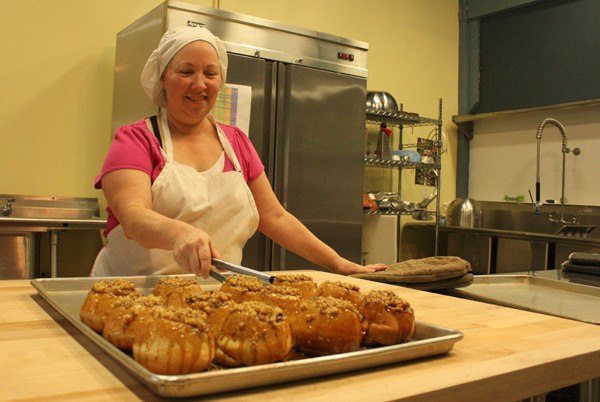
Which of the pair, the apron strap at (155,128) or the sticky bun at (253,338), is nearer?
the sticky bun at (253,338)

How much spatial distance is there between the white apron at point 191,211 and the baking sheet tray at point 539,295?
68cm

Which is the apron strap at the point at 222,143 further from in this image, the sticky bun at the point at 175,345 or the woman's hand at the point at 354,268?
the sticky bun at the point at 175,345

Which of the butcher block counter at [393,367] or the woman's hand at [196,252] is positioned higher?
the woman's hand at [196,252]

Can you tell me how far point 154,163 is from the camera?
5.59 feet

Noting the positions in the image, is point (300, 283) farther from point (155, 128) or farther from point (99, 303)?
point (155, 128)

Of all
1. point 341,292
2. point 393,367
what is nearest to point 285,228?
point 341,292

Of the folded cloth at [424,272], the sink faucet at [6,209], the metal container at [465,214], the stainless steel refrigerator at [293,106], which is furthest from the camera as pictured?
the metal container at [465,214]

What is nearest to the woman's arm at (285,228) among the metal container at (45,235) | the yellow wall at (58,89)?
the metal container at (45,235)

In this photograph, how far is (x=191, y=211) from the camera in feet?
5.54

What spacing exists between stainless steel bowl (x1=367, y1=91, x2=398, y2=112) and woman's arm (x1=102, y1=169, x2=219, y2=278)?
8.69 feet

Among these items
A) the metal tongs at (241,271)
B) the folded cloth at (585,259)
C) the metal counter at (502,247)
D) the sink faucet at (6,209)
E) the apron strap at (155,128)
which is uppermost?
the apron strap at (155,128)

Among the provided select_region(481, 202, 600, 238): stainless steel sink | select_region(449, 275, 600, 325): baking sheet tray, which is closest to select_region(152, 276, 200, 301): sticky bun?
select_region(449, 275, 600, 325): baking sheet tray

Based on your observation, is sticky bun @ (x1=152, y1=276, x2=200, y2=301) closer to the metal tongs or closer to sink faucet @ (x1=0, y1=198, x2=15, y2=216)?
the metal tongs

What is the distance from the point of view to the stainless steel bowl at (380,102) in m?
4.03
